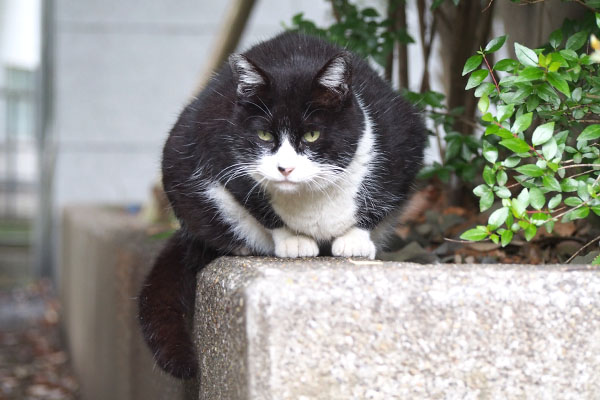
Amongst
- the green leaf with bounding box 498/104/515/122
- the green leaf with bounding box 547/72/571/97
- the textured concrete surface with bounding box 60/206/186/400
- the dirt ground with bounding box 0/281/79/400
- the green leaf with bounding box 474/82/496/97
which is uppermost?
the green leaf with bounding box 547/72/571/97

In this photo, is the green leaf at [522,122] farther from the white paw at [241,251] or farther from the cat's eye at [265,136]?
the white paw at [241,251]

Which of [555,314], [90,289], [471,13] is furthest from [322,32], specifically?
[90,289]

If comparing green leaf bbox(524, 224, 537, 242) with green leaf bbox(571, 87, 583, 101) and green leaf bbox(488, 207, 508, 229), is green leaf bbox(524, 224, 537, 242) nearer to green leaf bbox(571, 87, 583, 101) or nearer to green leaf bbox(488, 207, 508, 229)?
green leaf bbox(488, 207, 508, 229)

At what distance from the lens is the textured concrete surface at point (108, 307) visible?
7.93ft

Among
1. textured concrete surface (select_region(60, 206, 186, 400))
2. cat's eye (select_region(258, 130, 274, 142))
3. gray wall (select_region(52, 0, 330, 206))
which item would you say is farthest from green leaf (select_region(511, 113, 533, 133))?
gray wall (select_region(52, 0, 330, 206))

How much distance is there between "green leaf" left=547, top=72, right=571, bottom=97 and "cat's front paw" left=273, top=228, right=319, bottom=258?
2.29 ft

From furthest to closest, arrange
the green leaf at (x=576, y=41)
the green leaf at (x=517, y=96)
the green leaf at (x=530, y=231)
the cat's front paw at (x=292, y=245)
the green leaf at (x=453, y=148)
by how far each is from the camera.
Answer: the green leaf at (x=453, y=148)
the cat's front paw at (x=292, y=245)
the green leaf at (x=576, y=41)
the green leaf at (x=517, y=96)
the green leaf at (x=530, y=231)

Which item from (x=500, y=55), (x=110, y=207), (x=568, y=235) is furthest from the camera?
(x=110, y=207)

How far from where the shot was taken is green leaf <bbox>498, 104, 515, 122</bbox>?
1.55m

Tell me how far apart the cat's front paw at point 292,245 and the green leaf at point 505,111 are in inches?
22.9

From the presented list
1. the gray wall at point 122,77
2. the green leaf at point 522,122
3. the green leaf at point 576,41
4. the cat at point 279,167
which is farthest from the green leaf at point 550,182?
the gray wall at point 122,77

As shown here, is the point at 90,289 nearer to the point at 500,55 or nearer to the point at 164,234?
the point at 164,234

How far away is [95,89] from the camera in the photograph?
6.00 metres

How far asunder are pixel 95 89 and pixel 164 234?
3.65 metres
